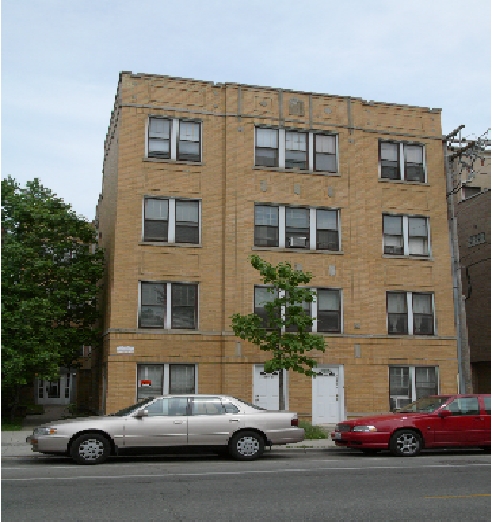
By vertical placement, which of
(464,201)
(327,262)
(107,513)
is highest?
(464,201)

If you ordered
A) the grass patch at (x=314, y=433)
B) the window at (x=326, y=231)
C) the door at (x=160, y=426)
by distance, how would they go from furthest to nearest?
the window at (x=326, y=231) < the grass patch at (x=314, y=433) < the door at (x=160, y=426)

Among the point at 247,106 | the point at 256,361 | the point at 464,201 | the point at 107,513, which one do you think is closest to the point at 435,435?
the point at 256,361

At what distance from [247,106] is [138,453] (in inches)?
553

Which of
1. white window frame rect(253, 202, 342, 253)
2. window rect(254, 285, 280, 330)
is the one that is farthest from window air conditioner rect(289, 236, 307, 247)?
window rect(254, 285, 280, 330)

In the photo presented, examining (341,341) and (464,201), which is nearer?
(341,341)

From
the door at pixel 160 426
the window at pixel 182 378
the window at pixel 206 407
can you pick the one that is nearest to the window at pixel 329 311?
the window at pixel 182 378

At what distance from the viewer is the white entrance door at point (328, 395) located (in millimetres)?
23359

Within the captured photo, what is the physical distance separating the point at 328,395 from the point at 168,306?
6.17 meters

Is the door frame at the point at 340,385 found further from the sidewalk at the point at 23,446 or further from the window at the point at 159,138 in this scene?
the window at the point at 159,138

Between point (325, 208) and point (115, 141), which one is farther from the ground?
point (115, 141)

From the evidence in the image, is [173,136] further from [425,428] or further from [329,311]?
[425,428]

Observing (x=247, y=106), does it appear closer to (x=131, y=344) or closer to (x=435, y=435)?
(x=131, y=344)

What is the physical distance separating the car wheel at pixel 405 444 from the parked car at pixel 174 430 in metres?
2.17

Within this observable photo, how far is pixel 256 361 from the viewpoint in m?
23.1
